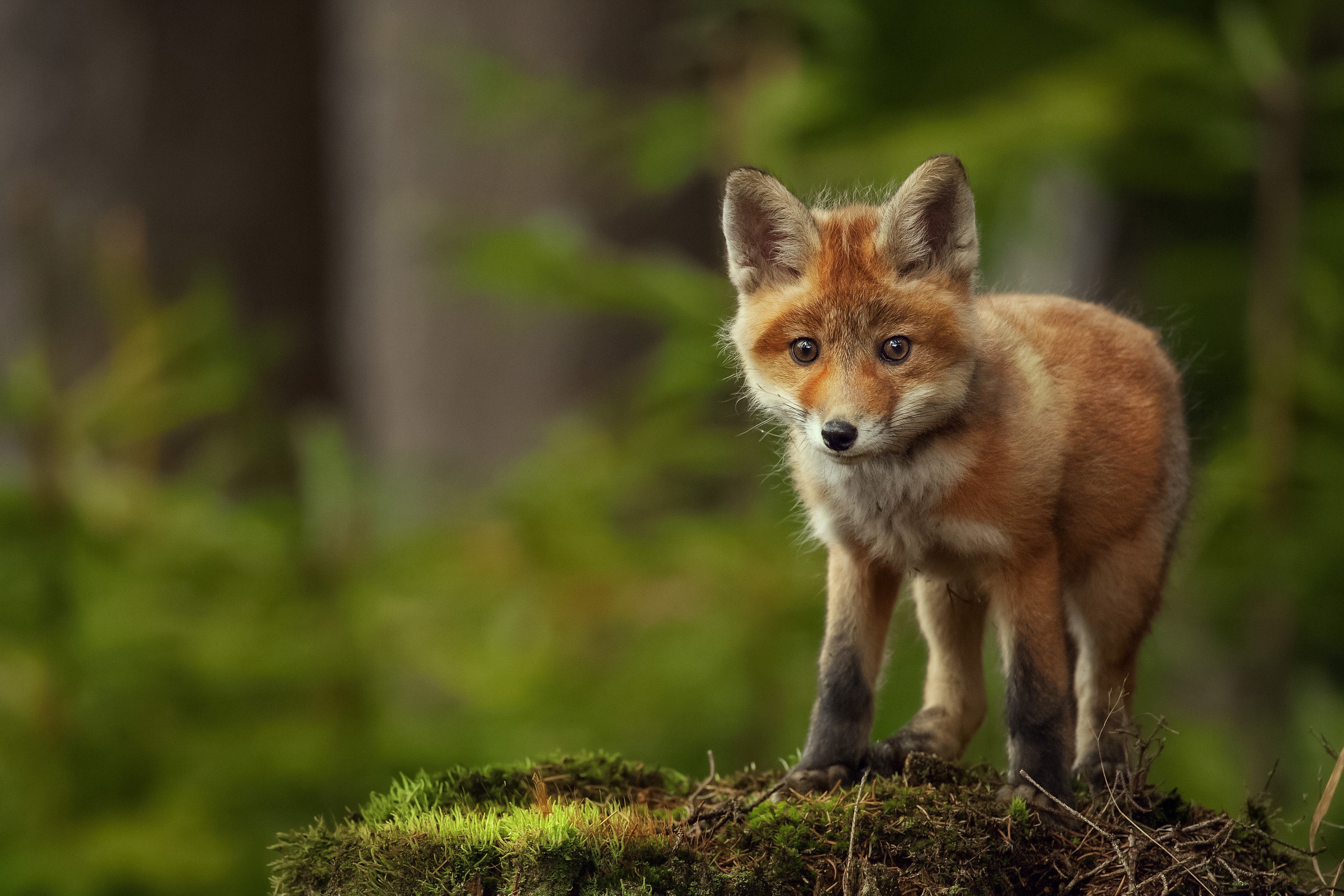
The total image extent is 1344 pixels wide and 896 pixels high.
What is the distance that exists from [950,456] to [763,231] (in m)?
0.65

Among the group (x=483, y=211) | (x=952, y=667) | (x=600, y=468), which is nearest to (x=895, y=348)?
(x=952, y=667)

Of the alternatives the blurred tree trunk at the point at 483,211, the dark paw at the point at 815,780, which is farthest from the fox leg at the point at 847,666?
the blurred tree trunk at the point at 483,211

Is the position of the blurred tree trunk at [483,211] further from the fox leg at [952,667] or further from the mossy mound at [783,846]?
the mossy mound at [783,846]

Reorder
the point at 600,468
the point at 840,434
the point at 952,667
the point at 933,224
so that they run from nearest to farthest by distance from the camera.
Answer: the point at 840,434 → the point at 933,224 → the point at 952,667 → the point at 600,468

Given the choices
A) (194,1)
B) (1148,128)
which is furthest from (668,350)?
(194,1)

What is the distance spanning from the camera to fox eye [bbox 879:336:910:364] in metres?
2.44

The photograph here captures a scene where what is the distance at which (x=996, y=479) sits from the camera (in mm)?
2451

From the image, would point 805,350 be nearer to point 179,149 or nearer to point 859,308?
point 859,308

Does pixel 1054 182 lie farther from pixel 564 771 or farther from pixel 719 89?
pixel 564 771

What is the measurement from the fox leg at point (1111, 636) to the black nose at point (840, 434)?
2.49 feet

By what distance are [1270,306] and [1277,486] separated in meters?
0.84

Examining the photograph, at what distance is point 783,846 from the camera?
2.11 meters

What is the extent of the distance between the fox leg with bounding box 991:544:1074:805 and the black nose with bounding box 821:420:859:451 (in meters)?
0.47

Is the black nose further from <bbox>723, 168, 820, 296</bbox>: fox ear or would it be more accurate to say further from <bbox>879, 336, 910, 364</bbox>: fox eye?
<bbox>723, 168, 820, 296</bbox>: fox ear
